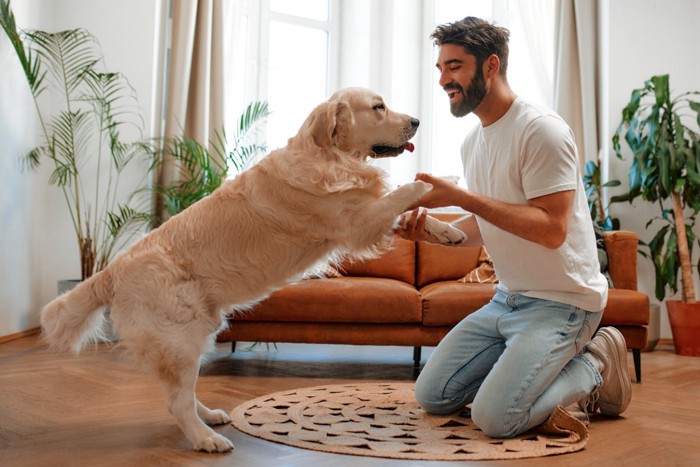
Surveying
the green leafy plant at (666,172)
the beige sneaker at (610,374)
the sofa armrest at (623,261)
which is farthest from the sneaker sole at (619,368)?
the green leafy plant at (666,172)

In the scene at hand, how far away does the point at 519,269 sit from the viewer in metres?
2.60

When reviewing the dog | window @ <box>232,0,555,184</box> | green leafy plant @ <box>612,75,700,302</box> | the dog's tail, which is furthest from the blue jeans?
window @ <box>232,0,555,184</box>

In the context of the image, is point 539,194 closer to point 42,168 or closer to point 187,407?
point 187,407

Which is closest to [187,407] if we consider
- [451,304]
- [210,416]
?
[210,416]

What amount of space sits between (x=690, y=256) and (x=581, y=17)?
2.13 meters

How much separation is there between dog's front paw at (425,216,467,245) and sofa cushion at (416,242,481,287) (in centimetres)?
188

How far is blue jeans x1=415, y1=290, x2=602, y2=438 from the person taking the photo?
2.40 metres

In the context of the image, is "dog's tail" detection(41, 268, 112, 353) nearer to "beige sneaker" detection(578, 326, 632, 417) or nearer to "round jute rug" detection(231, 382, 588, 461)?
"round jute rug" detection(231, 382, 588, 461)

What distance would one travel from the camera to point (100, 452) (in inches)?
87.4

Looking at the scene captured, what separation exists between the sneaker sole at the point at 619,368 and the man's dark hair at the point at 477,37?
1.16 metres

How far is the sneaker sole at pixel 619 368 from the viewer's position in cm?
269

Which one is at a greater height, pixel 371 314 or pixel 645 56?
pixel 645 56

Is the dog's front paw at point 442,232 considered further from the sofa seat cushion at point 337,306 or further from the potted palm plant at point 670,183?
the potted palm plant at point 670,183

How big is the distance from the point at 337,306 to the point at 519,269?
4.21 ft
